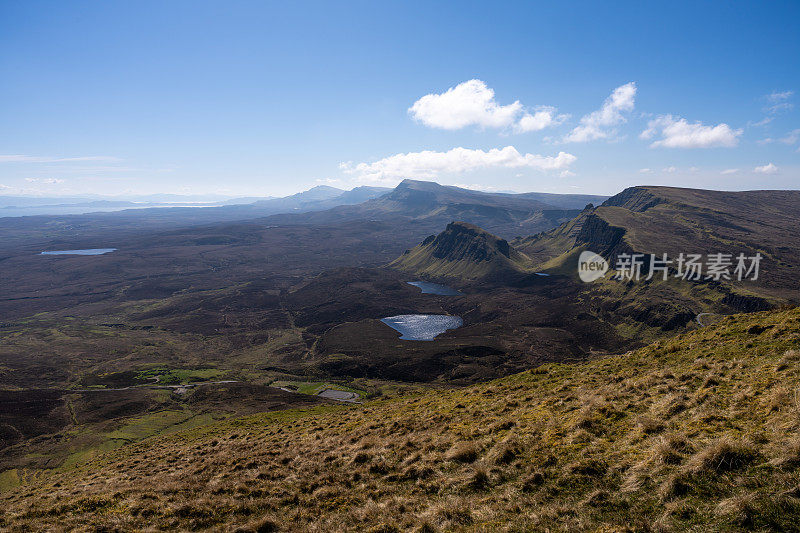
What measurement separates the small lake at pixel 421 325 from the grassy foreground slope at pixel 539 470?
421ft

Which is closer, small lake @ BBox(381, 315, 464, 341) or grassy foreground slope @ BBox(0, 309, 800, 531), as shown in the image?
grassy foreground slope @ BBox(0, 309, 800, 531)

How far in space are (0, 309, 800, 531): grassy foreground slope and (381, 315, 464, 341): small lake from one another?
128m

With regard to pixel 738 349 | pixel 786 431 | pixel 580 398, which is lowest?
pixel 580 398

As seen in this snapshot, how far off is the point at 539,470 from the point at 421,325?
161 metres

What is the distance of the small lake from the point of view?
158 m

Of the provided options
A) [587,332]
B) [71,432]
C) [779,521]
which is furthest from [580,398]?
[587,332]

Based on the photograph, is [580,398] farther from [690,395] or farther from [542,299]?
[542,299]

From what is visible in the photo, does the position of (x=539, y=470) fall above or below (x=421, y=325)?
above

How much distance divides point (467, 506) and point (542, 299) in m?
193

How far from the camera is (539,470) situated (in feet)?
45.6

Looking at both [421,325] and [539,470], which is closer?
[539,470]

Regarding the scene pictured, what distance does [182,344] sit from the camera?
155750 millimetres

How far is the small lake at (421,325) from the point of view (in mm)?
158125

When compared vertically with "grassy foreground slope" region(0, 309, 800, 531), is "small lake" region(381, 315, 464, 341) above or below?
below
